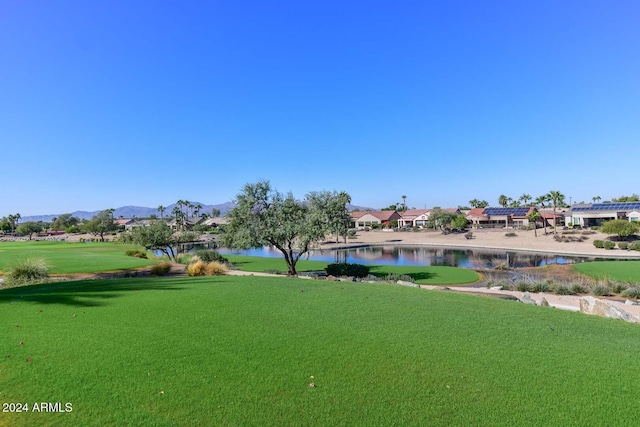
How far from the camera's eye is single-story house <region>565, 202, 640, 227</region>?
224 ft

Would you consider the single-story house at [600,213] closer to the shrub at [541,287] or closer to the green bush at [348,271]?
the shrub at [541,287]

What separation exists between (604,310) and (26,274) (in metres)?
22.2

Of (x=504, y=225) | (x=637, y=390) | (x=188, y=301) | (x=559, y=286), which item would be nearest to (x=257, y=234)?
(x=188, y=301)

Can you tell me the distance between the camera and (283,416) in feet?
13.6

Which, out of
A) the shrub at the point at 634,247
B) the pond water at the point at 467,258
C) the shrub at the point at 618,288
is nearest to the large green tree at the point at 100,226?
the pond water at the point at 467,258

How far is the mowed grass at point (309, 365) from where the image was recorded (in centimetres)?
422

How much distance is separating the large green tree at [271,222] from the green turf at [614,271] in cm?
1883

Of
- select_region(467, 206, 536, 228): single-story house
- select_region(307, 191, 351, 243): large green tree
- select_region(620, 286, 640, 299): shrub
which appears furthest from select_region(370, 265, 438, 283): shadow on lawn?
select_region(467, 206, 536, 228): single-story house

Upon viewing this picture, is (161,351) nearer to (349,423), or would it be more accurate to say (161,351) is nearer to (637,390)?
(349,423)

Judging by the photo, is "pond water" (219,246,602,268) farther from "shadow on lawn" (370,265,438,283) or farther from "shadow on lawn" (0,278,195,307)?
"shadow on lawn" (0,278,195,307)

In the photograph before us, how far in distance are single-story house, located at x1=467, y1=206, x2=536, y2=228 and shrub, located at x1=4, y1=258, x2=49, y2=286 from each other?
291ft

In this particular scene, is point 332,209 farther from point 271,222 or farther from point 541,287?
point 541,287

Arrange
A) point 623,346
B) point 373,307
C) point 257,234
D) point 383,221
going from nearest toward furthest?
point 623,346 → point 373,307 → point 257,234 → point 383,221

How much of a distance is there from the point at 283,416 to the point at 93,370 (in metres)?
2.81
